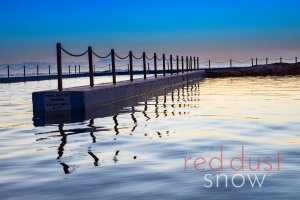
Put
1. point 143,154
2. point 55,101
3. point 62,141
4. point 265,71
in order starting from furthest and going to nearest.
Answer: point 265,71
point 55,101
point 62,141
point 143,154

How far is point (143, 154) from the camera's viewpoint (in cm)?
529

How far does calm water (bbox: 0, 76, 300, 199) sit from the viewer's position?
376cm

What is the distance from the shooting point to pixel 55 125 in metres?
8.36

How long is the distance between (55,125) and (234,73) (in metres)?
30.6

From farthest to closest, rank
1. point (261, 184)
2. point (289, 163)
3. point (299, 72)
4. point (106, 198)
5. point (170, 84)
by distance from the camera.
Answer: point (299, 72), point (170, 84), point (289, 163), point (261, 184), point (106, 198)

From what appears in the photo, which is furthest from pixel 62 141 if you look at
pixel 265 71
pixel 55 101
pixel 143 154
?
pixel 265 71

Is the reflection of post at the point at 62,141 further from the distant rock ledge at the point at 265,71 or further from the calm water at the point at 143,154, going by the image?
the distant rock ledge at the point at 265,71

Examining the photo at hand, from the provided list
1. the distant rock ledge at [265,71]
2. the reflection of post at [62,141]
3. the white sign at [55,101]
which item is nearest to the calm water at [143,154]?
the reflection of post at [62,141]

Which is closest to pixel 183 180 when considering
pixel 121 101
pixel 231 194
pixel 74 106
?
pixel 231 194

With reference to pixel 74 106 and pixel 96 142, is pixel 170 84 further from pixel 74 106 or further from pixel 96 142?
pixel 96 142

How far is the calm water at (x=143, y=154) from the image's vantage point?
3.76 meters

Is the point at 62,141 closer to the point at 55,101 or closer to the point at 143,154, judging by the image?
the point at 143,154

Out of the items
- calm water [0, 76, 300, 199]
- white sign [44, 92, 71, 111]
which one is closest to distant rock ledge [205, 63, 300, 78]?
white sign [44, 92, 71, 111]

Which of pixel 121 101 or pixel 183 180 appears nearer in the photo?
pixel 183 180
